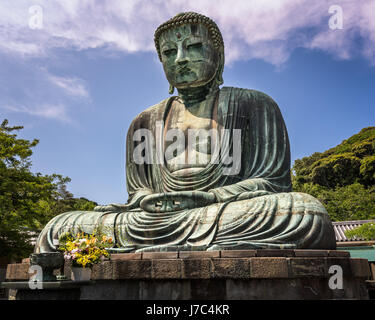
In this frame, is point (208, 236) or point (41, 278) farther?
point (208, 236)

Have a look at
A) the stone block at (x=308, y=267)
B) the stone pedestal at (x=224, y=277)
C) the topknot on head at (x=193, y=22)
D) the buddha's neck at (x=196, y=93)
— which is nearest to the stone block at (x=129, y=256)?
the stone pedestal at (x=224, y=277)

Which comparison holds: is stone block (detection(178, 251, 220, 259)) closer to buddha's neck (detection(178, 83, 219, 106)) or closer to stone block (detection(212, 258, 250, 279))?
stone block (detection(212, 258, 250, 279))

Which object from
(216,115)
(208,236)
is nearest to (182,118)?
(216,115)

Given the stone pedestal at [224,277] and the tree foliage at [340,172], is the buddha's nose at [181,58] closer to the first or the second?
the stone pedestal at [224,277]

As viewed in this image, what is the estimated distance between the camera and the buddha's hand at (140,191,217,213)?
19.1 feet

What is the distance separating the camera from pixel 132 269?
4.41 meters

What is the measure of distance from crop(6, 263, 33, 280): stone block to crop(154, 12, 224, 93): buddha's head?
4.26 metres

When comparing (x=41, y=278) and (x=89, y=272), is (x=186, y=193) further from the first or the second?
(x=41, y=278)

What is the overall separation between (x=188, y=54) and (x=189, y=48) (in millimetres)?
122

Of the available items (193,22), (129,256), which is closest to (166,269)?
(129,256)

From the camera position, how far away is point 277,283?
13.5 feet
